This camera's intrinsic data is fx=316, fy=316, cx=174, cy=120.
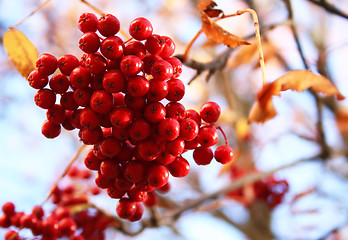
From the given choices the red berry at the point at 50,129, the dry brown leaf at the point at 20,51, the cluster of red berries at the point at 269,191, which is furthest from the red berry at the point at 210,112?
the cluster of red berries at the point at 269,191

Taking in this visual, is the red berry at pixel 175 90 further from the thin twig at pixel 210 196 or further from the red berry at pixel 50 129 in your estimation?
the thin twig at pixel 210 196

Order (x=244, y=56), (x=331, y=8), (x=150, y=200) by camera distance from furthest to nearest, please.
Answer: (x=244, y=56) → (x=150, y=200) → (x=331, y=8)

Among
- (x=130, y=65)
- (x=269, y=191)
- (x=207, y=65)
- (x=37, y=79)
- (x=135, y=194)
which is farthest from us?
(x=269, y=191)

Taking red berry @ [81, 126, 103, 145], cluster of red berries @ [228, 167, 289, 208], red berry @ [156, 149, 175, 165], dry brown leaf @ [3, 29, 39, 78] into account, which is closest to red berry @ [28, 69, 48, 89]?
dry brown leaf @ [3, 29, 39, 78]

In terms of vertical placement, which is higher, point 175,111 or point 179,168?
point 175,111

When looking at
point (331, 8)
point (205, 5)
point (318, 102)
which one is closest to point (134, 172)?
point (205, 5)

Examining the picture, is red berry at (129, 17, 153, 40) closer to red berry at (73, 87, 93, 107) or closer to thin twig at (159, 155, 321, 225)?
red berry at (73, 87, 93, 107)

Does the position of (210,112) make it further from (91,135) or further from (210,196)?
(210,196)
